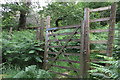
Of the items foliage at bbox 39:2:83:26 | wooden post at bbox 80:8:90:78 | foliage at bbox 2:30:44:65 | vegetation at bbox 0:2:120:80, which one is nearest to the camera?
vegetation at bbox 0:2:120:80

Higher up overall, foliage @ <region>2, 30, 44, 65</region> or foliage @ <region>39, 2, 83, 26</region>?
foliage @ <region>39, 2, 83, 26</region>

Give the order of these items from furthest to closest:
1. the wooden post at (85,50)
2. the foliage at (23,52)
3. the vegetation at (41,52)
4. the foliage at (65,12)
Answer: the foliage at (65,12)
the foliage at (23,52)
the wooden post at (85,50)
the vegetation at (41,52)

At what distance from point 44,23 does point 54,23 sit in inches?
148

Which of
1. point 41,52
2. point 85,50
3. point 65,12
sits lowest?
point 41,52

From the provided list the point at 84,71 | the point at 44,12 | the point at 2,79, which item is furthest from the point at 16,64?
the point at 44,12

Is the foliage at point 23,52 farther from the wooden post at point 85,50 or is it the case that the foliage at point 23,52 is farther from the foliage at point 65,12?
the foliage at point 65,12

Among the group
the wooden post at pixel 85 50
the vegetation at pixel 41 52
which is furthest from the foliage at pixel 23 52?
the wooden post at pixel 85 50

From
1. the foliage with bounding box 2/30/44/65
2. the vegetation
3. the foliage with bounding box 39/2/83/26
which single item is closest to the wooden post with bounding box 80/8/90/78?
the vegetation

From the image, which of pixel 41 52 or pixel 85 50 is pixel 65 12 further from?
pixel 85 50

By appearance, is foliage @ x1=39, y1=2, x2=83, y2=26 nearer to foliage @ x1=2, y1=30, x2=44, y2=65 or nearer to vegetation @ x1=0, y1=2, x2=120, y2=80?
vegetation @ x1=0, y1=2, x2=120, y2=80

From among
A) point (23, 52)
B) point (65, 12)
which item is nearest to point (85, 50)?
Result: point (23, 52)

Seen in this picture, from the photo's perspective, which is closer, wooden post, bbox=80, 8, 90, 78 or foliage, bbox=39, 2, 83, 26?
wooden post, bbox=80, 8, 90, 78

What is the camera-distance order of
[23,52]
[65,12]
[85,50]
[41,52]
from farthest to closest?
[65,12], [41,52], [23,52], [85,50]

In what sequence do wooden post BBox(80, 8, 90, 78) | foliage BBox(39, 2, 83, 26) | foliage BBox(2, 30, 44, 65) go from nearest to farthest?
wooden post BBox(80, 8, 90, 78) < foliage BBox(2, 30, 44, 65) < foliage BBox(39, 2, 83, 26)
